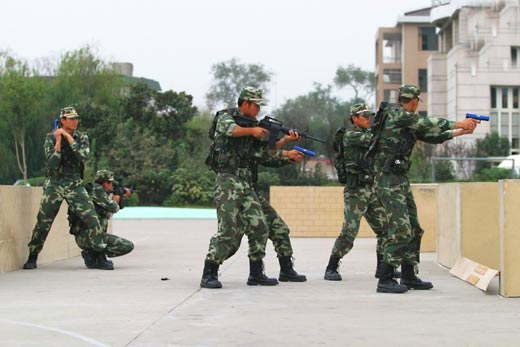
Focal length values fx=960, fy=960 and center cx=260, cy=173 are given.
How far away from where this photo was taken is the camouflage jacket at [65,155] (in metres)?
11.1

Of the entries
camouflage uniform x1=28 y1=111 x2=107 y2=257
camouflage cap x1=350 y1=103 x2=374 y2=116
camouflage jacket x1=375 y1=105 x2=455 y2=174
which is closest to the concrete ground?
camouflage uniform x1=28 y1=111 x2=107 y2=257

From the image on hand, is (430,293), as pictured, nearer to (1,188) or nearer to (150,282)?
(150,282)

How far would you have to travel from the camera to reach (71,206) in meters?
11.3

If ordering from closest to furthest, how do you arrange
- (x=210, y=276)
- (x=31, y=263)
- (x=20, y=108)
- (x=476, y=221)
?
(x=210, y=276) → (x=476, y=221) → (x=31, y=263) → (x=20, y=108)

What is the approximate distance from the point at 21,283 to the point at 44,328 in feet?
10.9

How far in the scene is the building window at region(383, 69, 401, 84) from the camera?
78.1 meters

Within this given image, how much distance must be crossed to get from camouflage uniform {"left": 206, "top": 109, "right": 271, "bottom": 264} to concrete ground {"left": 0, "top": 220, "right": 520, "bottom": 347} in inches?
18.1

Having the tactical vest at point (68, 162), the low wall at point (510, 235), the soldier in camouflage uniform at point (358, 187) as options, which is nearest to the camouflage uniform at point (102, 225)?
the tactical vest at point (68, 162)

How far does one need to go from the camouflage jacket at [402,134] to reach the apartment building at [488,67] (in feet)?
143

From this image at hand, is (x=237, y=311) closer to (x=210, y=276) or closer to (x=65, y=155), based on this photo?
(x=210, y=276)

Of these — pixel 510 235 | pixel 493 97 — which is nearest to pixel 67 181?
pixel 510 235

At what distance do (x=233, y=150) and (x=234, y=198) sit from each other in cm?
47

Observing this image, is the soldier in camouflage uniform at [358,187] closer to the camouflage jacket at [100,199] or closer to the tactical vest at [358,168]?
the tactical vest at [358,168]

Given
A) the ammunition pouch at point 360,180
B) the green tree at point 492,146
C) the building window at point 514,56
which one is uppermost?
the building window at point 514,56
